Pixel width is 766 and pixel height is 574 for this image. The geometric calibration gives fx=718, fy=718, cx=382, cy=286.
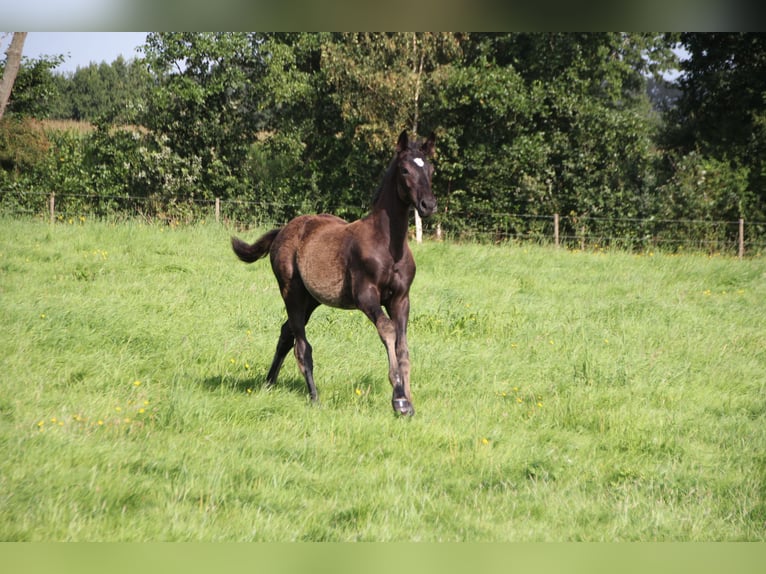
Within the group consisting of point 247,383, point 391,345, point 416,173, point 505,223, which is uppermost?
point 505,223

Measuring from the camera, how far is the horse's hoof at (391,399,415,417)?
528 centimetres

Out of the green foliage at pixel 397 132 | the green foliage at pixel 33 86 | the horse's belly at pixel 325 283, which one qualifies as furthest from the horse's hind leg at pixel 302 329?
the green foliage at pixel 33 86

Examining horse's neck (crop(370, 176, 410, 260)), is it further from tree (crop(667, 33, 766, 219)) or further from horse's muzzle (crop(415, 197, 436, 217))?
tree (crop(667, 33, 766, 219))

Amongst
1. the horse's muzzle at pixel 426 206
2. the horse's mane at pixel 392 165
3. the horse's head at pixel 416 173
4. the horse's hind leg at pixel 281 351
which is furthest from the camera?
the horse's hind leg at pixel 281 351

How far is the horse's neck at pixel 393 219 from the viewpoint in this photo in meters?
5.54

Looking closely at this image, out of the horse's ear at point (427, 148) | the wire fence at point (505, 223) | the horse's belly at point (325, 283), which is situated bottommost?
Answer: the horse's belly at point (325, 283)

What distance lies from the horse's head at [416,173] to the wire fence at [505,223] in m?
12.3

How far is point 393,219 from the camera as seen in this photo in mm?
5547

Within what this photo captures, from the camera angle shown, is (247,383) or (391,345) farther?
(247,383)

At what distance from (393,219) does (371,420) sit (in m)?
1.55

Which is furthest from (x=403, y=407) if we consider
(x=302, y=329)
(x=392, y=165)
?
(x=392, y=165)

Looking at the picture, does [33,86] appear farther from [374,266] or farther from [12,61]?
[374,266]

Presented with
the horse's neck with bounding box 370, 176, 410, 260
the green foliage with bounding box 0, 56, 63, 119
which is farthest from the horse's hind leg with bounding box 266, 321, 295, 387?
the green foliage with bounding box 0, 56, 63, 119

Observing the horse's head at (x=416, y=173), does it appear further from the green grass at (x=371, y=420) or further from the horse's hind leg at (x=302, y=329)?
the green grass at (x=371, y=420)
